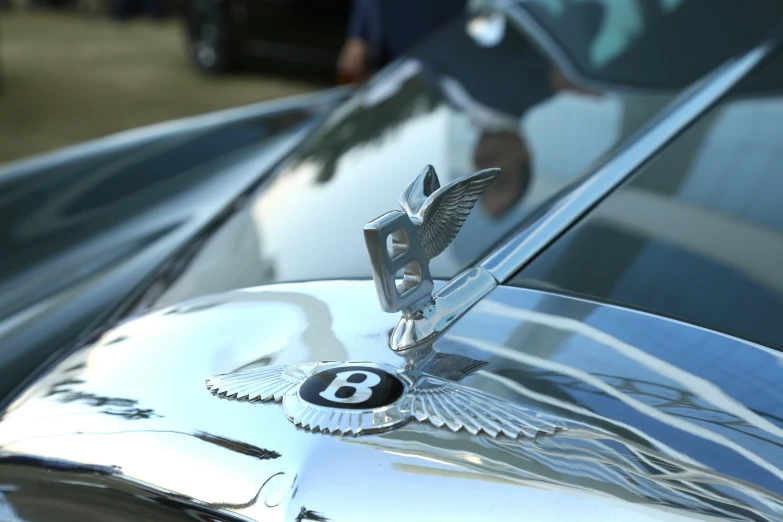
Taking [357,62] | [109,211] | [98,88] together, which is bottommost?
[109,211]

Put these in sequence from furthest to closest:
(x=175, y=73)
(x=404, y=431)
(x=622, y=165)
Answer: (x=175, y=73), (x=622, y=165), (x=404, y=431)

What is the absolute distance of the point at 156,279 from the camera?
154 centimetres

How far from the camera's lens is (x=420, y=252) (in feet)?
3.23

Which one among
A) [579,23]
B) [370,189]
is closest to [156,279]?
[370,189]

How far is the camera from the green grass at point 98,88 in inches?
272

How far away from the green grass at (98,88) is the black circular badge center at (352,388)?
5.86 meters

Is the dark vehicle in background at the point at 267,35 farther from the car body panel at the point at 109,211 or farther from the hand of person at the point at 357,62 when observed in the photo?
the car body panel at the point at 109,211

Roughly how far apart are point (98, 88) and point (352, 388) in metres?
8.07

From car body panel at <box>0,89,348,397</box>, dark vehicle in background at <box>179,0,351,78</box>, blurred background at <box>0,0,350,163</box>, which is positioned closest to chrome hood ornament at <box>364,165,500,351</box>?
car body panel at <box>0,89,348,397</box>

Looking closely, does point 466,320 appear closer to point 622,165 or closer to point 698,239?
point 698,239

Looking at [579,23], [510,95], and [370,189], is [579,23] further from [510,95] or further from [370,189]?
[370,189]

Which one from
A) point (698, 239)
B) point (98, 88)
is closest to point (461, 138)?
point (698, 239)

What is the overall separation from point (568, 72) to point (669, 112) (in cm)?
32

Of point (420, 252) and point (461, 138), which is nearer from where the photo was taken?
point (420, 252)
